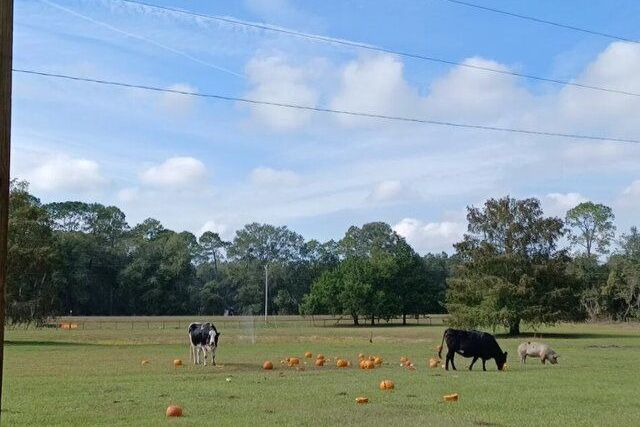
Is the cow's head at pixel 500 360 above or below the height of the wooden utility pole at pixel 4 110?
below

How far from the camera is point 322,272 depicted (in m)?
125

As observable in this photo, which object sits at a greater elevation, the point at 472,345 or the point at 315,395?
the point at 472,345

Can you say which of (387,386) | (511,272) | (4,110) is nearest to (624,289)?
(511,272)

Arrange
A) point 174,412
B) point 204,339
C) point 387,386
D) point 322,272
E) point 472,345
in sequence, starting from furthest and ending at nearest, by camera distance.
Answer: point 322,272 < point 204,339 < point 472,345 < point 387,386 < point 174,412

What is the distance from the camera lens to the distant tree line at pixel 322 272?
201 feet

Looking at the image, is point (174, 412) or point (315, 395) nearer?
point (174, 412)

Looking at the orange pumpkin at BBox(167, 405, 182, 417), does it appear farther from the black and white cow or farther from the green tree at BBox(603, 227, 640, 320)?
the green tree at BBox(603, 227, 640, 320)

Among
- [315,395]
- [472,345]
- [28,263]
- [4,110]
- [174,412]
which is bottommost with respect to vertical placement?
[315,395]

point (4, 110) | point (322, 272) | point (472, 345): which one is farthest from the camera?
point (322, 272)

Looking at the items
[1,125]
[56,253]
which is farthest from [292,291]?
[1,125]

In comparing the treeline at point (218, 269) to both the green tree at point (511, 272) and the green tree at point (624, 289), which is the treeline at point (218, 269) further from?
the green tree at point (511, 272)

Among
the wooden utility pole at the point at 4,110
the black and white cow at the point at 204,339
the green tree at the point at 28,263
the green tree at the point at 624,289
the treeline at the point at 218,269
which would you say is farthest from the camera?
the treeline at the point at 218,269

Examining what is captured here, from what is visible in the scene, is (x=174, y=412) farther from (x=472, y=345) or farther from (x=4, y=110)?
(x=472, y=345)

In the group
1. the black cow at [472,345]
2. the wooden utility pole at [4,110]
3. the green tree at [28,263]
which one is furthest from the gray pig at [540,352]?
the green tree at [28,263]
